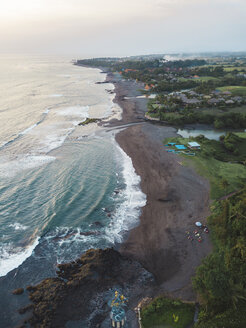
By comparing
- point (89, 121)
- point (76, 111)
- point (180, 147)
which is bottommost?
point (180, 147)

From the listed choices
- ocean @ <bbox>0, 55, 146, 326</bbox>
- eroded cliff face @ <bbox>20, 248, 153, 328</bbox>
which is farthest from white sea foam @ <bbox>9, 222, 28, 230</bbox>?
eroded cliff face @ <bbox>20, 248, 153, 328</bbox>

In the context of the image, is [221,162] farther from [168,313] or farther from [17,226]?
[17,226]

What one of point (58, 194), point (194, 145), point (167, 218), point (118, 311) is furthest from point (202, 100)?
point (118, 311)

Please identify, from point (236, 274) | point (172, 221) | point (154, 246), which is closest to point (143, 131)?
point (172, 221)

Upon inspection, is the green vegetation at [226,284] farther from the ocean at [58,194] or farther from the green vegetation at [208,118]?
the green vegetation at [208,118]

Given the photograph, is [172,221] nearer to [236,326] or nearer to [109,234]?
[109,234]

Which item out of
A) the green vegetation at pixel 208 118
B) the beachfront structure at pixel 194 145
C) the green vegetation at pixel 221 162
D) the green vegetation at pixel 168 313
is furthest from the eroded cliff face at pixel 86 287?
the green vegetation at pixel 208 118
